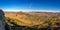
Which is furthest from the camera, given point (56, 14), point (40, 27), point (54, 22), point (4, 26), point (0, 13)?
point (56, 14)

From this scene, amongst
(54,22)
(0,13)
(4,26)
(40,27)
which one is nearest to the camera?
(0,13)

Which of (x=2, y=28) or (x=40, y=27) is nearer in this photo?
(x=2, y=28)

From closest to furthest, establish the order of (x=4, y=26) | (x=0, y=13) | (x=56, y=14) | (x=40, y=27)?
(x=0, y=13) → (x=4, y=26) → (x=40, y=27) → (x=56, y=14)

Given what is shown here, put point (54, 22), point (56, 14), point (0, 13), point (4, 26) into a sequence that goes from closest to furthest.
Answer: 1. point (0, 13)
2. point (4, 26)
3. point (54, 22)
4. point (56, 14)

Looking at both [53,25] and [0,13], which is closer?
[0,13]

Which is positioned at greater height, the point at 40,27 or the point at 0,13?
the point at 0,13

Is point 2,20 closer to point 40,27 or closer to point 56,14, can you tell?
point 40,27

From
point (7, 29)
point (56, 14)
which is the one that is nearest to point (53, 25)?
point (56, 14)

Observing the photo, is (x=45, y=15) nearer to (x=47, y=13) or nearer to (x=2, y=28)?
(x=47, y=13)

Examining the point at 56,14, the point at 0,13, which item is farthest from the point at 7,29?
the point at 56,14
